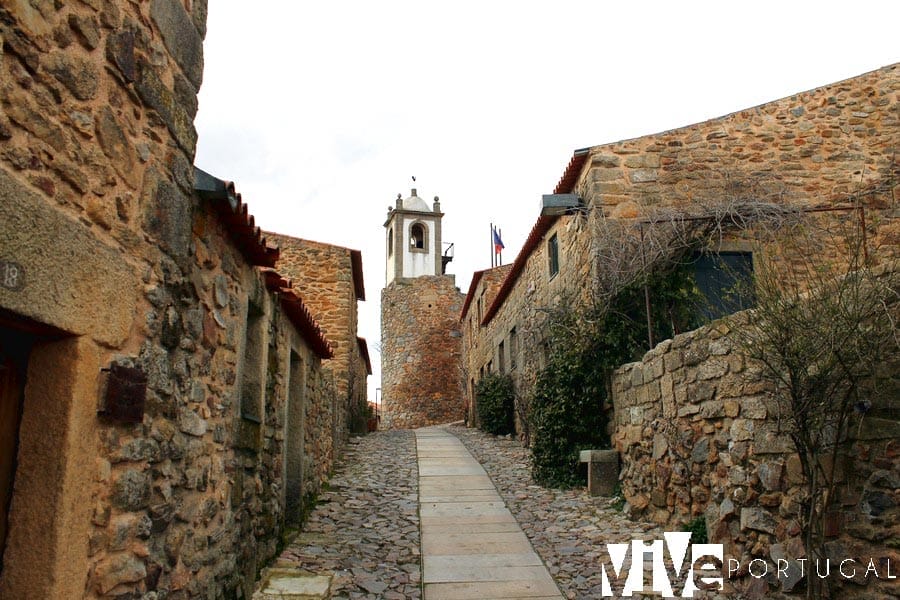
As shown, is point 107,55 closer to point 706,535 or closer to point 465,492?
point 706,535

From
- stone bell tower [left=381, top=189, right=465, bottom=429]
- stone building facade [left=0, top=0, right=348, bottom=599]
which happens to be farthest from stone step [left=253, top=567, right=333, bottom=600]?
stone bell tower [left=381, top=189, right=465, bottom=429]

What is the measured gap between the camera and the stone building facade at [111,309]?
2252 millimetres

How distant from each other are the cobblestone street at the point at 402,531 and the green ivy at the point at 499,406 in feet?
13.7

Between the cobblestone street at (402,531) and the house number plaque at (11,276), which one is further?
the cobblestone street at (402,531)

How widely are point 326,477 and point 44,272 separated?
768 centimetres

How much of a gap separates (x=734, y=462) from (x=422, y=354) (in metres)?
20.4

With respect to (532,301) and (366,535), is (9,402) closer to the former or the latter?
(366,535)

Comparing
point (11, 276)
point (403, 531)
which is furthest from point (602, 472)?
point (11, 276)

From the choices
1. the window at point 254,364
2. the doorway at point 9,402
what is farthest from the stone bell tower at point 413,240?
the doorway at point 9,402

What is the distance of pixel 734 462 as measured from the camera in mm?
5324

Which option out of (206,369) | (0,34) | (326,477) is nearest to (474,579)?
(206,369)

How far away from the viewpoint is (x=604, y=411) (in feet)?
29.7

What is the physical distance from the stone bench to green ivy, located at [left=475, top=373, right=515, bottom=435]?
252 inches

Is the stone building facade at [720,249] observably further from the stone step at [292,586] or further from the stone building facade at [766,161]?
the stone step at [292,586]
